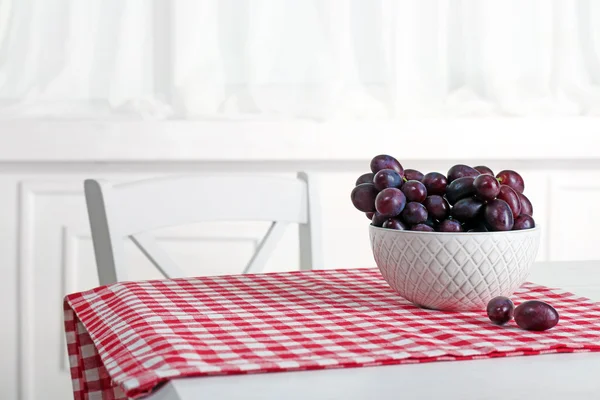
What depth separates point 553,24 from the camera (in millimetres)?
2156

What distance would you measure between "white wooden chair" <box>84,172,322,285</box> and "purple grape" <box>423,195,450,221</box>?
0.48m

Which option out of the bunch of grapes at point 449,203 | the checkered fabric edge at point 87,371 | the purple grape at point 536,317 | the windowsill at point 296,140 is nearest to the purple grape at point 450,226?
the bunch of grapes at point 449,203

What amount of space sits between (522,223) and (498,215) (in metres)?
0.04

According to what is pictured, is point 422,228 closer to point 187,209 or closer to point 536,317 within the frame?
point 536,317

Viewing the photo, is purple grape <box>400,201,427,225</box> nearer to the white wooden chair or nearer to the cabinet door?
the white wooden chair

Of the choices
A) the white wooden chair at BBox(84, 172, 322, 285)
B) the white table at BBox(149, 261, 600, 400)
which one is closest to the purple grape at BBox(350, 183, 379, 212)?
the white table at BBox(149, 261, 600, 400)

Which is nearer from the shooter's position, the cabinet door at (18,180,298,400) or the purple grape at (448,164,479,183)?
the purple grape at (448,164,479,183)

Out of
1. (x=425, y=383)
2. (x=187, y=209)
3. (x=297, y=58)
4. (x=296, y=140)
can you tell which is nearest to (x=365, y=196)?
(x=425, y=383)

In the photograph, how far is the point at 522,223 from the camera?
33.3 inches

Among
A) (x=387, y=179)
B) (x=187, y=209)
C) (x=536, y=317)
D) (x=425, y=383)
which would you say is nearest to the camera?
(x=425, y=383)

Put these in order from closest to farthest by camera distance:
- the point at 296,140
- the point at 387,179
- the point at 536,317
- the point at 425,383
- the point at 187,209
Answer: the point at 425,383, the point at 536,317, the point at 387,179, the point at 187,209, the point at 296,140

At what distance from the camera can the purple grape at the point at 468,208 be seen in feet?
2.71

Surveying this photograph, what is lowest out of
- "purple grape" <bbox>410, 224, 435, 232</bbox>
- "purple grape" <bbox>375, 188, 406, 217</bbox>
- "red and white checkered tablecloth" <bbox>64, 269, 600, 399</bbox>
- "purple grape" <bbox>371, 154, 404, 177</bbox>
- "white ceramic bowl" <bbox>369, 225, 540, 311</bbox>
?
"red and white checkered tablecloth" <bbox>64, 269, 600, 399</bbox>

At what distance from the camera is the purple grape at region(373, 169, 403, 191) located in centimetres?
85
